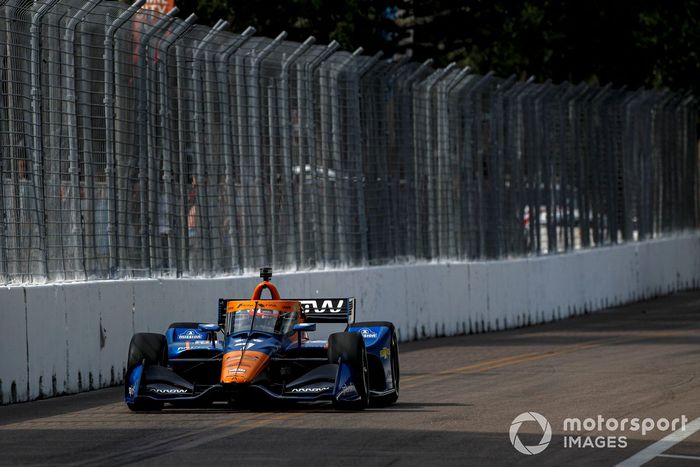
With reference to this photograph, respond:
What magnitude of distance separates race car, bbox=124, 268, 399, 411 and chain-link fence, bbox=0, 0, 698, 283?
2198 mm

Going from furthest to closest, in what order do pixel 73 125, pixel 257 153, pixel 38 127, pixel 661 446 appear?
pixel 257 153 → pixel 73 125 → pixel 38 127 → pixel 661 446

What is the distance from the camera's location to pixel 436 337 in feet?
80.5

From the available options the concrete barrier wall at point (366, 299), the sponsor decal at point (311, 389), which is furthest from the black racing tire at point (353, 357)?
the concrete barrier wall at point (366, 299)

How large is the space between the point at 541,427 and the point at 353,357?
73.1 inches

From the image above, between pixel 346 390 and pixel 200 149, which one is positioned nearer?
pixel 346 390

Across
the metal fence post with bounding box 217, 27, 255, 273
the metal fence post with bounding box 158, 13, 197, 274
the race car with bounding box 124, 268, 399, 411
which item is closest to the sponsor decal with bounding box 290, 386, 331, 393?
the race car with bounding box 124, 268, 399, 411

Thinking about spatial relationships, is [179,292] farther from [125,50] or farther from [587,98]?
[587,98]

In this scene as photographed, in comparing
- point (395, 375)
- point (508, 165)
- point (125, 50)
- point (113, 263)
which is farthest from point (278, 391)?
point (508, 165)

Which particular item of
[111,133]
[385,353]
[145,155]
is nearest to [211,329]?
[385,353]

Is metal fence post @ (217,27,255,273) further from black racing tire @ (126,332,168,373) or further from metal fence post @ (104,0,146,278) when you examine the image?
black racing tire @ (126,332,168,373)

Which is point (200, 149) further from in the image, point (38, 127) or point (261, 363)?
point (261, 363)

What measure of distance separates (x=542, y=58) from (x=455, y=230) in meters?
19.1

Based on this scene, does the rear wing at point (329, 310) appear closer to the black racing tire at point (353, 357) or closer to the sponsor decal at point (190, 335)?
the sponsor decal at point (190, 335)

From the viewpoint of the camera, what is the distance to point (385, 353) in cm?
1468
